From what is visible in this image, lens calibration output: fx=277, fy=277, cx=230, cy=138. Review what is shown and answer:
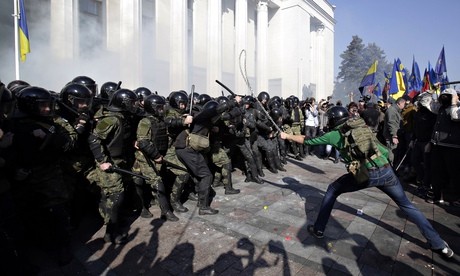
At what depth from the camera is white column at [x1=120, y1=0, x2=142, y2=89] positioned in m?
14.2

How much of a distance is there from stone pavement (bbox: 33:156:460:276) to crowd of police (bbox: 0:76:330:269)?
0.22 m

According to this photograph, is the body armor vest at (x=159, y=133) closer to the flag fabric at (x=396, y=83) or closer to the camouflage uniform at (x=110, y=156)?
the camouflage uniform at (x=110, y=156)

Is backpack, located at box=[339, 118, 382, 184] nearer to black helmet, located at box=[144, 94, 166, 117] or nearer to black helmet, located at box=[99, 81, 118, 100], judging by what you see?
black helmet, located at box=[144, 94, 166, 117]

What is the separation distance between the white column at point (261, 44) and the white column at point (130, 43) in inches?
489

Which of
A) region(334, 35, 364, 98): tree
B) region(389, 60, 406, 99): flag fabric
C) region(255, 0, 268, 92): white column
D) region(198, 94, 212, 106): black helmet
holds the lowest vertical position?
region(198, 94, 212, 106): black helmet

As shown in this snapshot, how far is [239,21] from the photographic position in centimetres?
2189

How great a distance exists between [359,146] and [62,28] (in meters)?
14.1

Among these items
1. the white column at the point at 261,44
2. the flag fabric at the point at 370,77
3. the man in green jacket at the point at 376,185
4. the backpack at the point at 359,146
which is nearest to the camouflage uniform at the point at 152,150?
the man in green jacket at the point at 376,185

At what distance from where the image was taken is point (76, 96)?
345 centimetres

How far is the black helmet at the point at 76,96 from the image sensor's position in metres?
3.45

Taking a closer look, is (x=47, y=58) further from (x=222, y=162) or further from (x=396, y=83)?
(x=396, y=83)

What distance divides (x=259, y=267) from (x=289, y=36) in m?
28.0

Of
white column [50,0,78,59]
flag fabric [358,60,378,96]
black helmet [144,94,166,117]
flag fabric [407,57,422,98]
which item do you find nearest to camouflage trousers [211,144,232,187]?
black helmet [144,94,166,117]

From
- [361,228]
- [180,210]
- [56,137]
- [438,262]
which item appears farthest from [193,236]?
[438,262]
